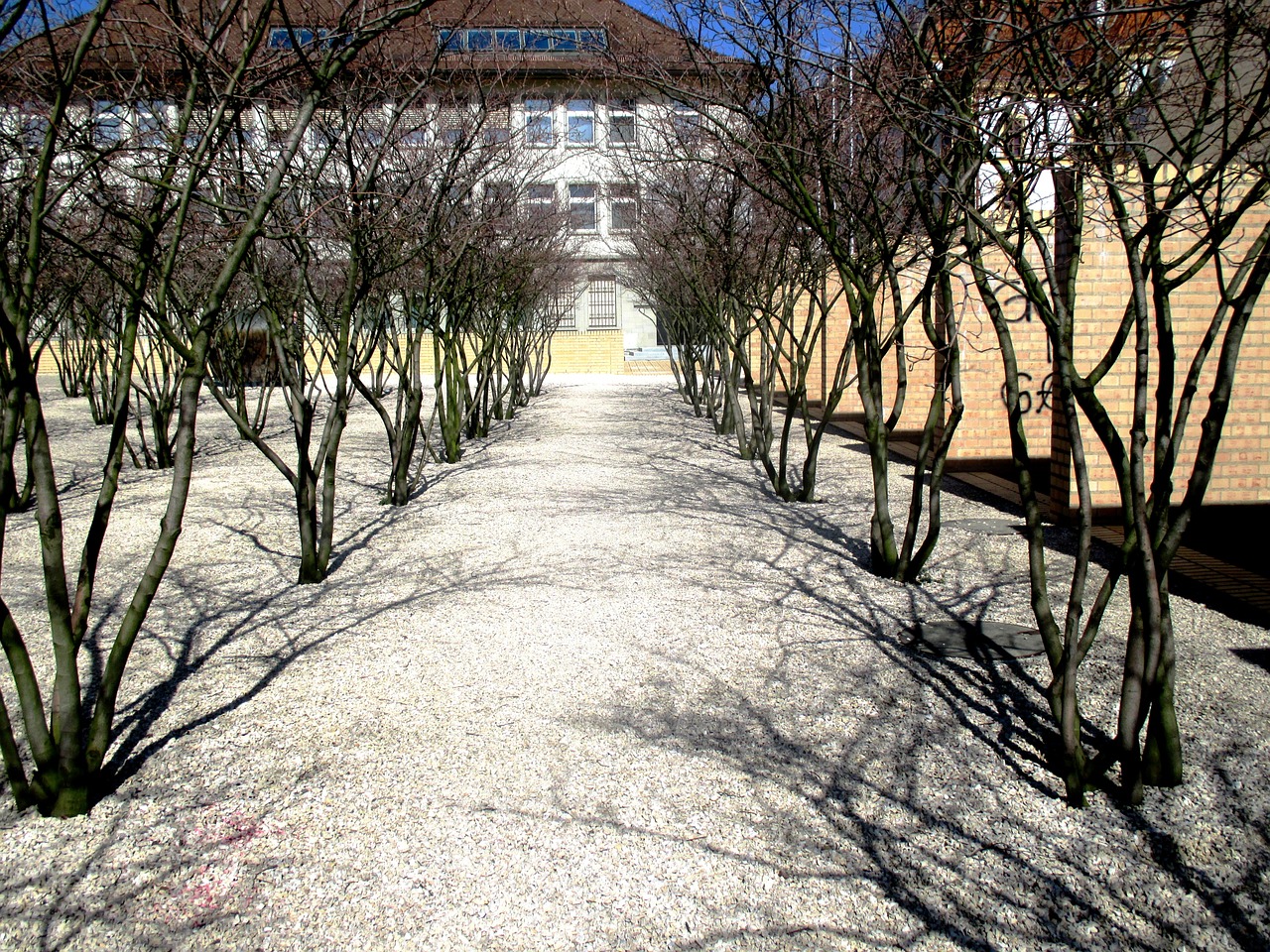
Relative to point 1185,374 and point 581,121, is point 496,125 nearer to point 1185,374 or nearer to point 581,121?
point 581,121

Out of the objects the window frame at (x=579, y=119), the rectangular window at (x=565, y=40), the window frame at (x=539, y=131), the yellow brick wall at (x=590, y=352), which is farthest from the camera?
the yellow brick wall at (x=590, y=352)

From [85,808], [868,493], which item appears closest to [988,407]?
[868,493]

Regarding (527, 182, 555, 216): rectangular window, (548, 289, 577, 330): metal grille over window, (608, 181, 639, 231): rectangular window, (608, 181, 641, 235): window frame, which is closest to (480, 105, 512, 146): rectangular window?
(608, 181, 641, 235): window frame

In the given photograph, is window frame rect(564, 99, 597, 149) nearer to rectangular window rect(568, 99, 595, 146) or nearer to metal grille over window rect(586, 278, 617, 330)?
rectangular window rect(568, 99, 595, 146)

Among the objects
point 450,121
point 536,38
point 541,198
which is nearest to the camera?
point 536,38

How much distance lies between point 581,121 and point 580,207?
20.7ft

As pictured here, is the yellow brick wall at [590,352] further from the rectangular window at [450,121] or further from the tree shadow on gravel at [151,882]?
the tree shadow on gravel at [151,882]

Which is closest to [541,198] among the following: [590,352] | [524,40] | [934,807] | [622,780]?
[524,40]

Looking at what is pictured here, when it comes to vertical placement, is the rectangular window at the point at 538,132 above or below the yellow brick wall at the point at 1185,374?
above

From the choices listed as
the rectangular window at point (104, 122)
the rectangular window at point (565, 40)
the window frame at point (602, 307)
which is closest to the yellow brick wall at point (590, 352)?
the window frame at point (602, 307)

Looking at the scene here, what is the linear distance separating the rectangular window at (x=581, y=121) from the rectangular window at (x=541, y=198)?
98 cm

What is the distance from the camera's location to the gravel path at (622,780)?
266 centimetres

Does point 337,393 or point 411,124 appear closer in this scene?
point 337,393

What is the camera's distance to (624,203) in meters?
18.7
